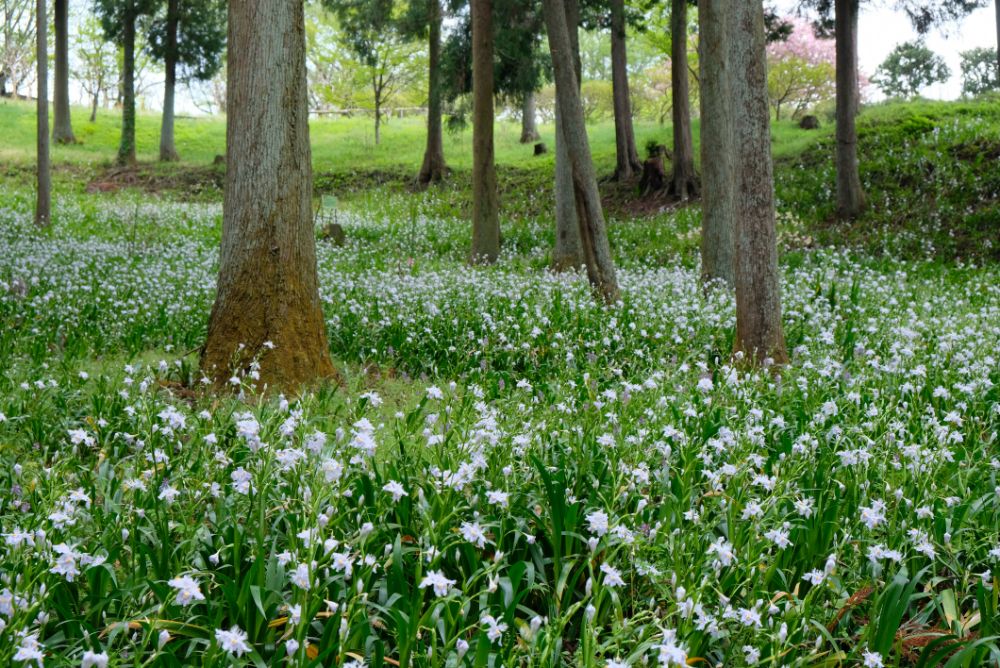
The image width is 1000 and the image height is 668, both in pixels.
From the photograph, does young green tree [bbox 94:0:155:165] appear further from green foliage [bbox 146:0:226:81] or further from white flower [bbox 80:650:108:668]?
white flower [bbox 80:650:108:668]

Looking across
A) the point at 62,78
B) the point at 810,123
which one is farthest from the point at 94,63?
the point at 810,123

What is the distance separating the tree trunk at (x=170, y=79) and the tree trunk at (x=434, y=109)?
971 centimetres

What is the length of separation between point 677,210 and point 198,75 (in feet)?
61.9

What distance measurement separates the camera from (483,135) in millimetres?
13648

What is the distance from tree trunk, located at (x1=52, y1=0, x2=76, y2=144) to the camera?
87.3ft

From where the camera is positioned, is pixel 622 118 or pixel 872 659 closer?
pixel 872 659

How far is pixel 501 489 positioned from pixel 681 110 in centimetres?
1798

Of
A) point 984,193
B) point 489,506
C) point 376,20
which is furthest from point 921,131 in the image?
point 489,506

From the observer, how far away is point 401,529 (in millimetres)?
3406

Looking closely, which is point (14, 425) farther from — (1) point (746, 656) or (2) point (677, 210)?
(2) point (677, 210)

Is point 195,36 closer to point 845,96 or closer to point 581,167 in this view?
point 845,96

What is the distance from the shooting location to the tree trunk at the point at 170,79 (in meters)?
27.9

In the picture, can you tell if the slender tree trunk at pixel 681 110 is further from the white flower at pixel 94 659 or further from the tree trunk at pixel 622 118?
the white flower at pixel 94 659

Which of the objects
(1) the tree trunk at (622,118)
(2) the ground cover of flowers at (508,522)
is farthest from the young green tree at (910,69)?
(2) the ground cover of flowers at (508,522)
